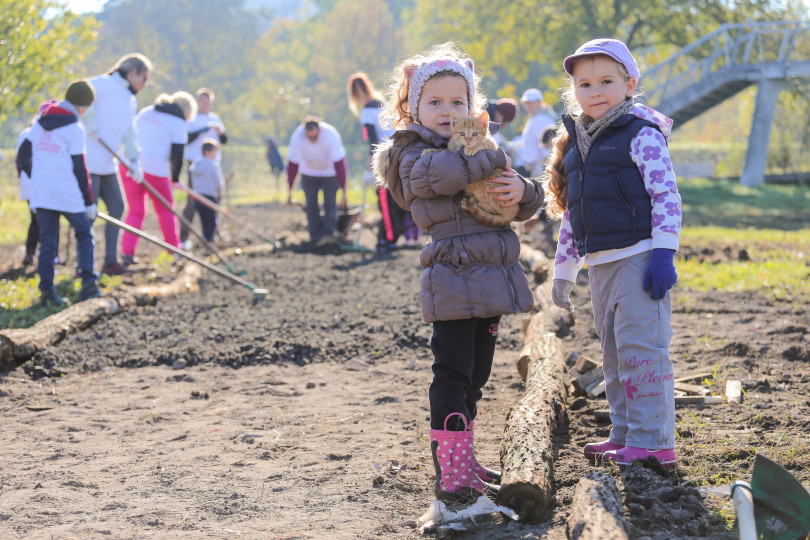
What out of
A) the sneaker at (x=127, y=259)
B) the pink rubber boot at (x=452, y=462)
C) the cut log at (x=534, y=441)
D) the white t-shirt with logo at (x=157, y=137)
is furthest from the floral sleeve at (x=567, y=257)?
the sneaker at (x=127, y=259)

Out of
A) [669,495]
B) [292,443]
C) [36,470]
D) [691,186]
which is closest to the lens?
[669,495]

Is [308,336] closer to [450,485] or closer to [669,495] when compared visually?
[450,485]

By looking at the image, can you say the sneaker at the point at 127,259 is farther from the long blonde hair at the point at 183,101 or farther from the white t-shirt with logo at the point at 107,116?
the long blonde hair at the point at 183,101

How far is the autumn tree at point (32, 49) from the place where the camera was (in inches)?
508

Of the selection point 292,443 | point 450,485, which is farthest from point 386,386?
point 450,485

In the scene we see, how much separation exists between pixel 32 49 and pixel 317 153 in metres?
5.76

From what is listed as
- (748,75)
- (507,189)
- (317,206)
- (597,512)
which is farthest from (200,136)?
(748,75)

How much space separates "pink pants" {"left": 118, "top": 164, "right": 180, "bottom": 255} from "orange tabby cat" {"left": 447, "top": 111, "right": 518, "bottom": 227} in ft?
22.1

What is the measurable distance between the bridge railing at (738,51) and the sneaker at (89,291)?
20.3 meters

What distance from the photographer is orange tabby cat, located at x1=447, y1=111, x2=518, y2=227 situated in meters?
3.16

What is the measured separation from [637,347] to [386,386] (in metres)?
2.22

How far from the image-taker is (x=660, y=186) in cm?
326

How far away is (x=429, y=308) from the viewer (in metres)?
3.24

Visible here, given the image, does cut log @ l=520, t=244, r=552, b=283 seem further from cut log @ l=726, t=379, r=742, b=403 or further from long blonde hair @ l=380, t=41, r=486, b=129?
long blonde hair @ l=380, t=41, r=486, b=129
